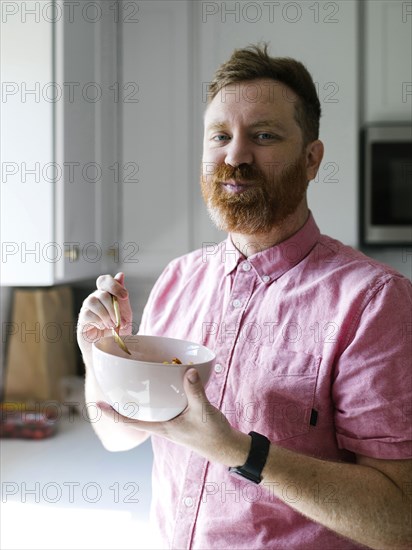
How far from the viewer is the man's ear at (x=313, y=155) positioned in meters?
0.90

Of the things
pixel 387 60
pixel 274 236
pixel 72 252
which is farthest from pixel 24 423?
pixel 387 60

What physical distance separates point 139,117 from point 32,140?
532 millimetres

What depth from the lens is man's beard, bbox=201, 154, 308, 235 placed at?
2.69ft

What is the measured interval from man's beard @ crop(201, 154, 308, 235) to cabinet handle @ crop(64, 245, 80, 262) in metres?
0.68

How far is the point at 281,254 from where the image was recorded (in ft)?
2.70

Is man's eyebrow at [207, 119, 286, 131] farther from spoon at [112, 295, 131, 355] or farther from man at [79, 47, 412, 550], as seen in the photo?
spoon at [112, 295, 131, 355]

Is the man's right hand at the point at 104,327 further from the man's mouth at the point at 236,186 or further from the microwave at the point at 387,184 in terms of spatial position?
the microwave at the point at 387,184

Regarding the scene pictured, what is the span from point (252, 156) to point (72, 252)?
774mm

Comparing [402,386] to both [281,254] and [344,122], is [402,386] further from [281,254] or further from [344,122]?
[344,122]

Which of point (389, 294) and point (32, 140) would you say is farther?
point (32, 140)

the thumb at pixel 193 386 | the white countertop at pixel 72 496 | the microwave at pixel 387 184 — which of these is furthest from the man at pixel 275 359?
the microwave at pixel 387 184

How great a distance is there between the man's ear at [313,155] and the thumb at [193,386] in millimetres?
443

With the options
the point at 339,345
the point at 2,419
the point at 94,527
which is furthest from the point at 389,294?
the point at 2,419

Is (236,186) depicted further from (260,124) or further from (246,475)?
(246,475)
